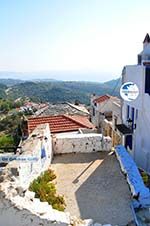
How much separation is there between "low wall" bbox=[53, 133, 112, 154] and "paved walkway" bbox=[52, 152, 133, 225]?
0.28 meters

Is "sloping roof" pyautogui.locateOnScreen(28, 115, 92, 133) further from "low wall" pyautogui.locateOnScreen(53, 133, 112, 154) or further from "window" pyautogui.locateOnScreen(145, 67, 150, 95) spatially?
"window" pyautogui.locateOnScreen(145, 67, 150, 95)

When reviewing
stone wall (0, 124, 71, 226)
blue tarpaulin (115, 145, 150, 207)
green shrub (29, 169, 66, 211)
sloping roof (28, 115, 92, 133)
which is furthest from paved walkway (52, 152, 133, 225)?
sloping roof (28, 115, 92, 133)

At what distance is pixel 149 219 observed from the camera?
328 inches

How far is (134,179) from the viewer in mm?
10445

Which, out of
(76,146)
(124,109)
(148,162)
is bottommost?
(148,162)

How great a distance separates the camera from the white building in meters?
14.7

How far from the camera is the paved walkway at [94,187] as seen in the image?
8.81 m

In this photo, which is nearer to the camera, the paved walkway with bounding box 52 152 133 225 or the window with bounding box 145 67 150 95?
the paved walkway with bounding box 52 152 133 225

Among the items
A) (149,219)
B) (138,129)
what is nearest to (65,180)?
(149,219)

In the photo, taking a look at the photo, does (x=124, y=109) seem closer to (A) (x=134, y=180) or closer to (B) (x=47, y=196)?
(A) (x=134, y=180)

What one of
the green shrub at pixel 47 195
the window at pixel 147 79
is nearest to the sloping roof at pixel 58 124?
the window at pixel 147 79

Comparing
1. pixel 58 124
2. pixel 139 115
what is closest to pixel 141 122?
pixel 139 115

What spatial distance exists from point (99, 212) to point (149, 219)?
1.35 metres

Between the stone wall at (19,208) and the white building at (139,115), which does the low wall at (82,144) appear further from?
the stone wall at (19,208)
